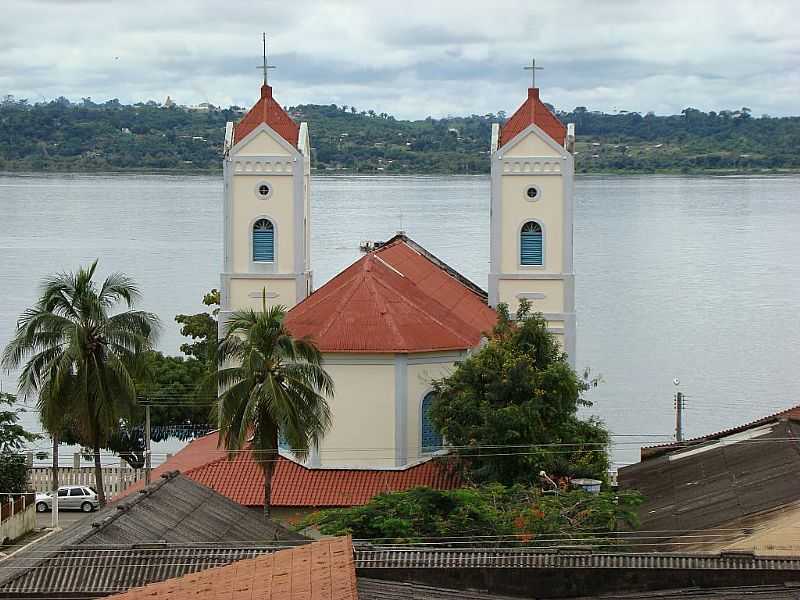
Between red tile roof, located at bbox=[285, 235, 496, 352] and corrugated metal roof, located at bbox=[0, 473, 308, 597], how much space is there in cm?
731

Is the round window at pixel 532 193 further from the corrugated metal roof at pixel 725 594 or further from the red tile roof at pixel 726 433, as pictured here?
the corrugated metal roof at pixel 725 594

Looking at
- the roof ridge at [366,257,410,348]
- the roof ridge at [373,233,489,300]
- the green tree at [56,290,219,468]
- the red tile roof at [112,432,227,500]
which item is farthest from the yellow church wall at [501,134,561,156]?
the green tree at [56,290,219,468]

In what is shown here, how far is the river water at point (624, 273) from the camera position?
215ft

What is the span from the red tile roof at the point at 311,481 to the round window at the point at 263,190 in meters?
8.64

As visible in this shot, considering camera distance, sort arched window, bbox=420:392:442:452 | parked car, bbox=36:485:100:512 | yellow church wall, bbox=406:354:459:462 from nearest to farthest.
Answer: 1. yellow church wall, bbox=406:354:459:462
2. arched window, bbox=420:392:442:452
3. parked car, bbox=36:485:100:512

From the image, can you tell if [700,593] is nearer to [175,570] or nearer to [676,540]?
[676,540]

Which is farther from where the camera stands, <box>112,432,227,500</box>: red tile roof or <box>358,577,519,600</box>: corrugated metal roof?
<box>112,432,227,500</box>: red tile roof

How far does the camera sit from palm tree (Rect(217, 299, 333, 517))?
101ft

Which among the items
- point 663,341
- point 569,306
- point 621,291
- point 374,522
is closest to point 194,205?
point 621,291

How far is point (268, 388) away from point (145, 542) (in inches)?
246

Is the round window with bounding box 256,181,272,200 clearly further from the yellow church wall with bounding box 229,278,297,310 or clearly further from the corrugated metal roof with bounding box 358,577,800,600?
the corrugated metal roof with bounding box 358,577,800,600

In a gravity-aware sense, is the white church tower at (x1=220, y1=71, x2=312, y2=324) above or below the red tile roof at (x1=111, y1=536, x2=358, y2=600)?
above

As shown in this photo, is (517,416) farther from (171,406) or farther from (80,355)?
(171,406)

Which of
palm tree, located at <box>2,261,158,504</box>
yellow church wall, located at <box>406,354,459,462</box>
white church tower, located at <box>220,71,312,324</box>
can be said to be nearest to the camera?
palm tree, located at <box>2,261,158,504</box>
